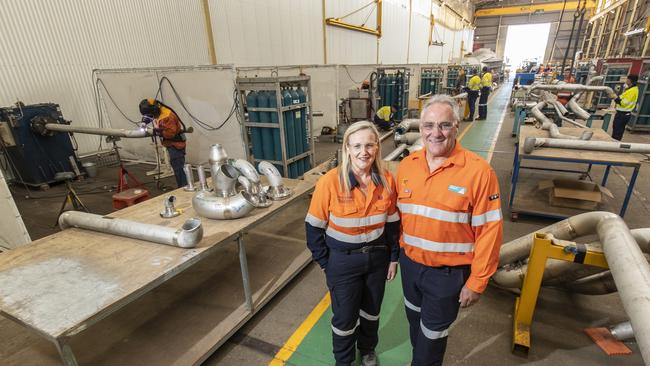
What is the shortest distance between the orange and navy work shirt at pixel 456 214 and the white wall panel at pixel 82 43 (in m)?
8.86

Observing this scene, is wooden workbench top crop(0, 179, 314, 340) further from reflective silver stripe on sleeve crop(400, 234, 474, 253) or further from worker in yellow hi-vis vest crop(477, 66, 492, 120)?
worker in yellow hi-vis vest crop(477, 66, 492, 120)

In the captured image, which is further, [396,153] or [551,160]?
[396,153]

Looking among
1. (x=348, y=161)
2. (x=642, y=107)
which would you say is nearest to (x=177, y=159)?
(x=348, y=161)

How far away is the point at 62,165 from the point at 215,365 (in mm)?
7120

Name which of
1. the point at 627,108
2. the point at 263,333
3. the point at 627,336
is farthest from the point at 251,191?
the point at 627,108

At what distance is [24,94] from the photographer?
22.5ft

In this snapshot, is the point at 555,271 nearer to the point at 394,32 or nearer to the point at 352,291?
the point at 352,291

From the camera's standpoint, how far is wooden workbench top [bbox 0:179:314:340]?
1.69 m

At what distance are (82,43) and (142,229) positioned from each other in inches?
299

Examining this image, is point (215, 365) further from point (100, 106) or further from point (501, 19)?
point (501, 19)

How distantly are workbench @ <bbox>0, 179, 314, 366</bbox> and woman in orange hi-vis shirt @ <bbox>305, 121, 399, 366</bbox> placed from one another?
902 millimetres

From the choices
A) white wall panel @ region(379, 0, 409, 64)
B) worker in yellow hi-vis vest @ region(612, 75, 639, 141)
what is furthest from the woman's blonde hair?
white wall panel @ region(379, 0, 409, 64)

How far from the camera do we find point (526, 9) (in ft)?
119

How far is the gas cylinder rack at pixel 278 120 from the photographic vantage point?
5.57 m
